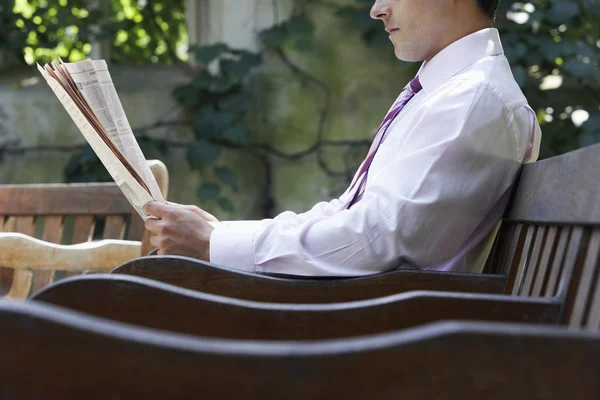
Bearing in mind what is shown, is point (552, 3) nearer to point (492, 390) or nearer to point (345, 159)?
point (345, 159)

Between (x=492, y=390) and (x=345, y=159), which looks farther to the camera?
(x=345, y=159)

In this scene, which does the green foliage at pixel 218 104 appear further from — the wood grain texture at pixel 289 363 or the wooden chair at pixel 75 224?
the wood grain texture at pixel 289 363

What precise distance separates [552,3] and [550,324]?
3.11 meters

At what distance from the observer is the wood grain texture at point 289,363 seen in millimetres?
564

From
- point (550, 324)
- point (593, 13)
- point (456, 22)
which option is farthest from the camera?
Result: point (593, 13)

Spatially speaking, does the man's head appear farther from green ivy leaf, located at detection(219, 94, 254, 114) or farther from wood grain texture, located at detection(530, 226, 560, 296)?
green ivy leaf, located at detection(219, 94, 254, 114)

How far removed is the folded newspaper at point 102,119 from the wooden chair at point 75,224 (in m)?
0.38

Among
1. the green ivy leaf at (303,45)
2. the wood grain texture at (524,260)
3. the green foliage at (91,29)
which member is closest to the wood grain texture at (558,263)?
the wood grain texture at (524,260)

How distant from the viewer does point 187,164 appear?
405 cm

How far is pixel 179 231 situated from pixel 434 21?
0.67 m

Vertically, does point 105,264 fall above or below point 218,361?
below

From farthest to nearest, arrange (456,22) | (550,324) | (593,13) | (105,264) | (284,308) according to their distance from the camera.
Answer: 1. (593,13)
2. (105,264)
3. (456,22)
4. (550,324)
5. (284,308)

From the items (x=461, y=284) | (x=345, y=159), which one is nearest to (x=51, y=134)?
(x=345, y=159)

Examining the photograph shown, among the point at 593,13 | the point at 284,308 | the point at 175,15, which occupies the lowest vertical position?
the point at 284,308
